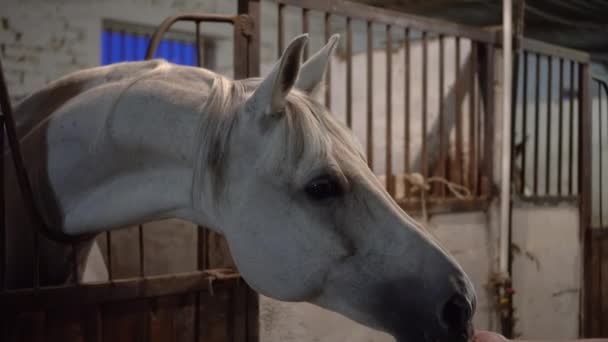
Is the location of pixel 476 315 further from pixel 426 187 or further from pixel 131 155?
pixel 131 155

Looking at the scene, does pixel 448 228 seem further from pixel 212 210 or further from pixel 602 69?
pixel 602 69

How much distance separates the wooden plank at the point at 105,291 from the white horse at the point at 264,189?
15cm

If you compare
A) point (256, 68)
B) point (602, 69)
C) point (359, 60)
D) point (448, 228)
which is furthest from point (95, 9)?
point (602, 69)

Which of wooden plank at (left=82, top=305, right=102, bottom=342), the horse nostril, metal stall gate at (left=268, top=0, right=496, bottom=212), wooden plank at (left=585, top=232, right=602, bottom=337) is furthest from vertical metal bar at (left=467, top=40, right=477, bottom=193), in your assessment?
wooden plank at (left=82, top=305, right=102, bottom=342)

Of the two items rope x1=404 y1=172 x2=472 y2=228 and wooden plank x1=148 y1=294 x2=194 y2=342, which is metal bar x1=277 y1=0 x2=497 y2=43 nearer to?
rope x1=404 y1=172 x2=472 y2=228

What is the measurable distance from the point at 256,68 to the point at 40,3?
249 cm

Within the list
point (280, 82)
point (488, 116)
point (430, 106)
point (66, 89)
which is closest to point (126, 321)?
point (66, 89)

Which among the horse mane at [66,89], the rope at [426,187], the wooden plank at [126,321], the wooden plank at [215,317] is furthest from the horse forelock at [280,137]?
the rope at [426,187]

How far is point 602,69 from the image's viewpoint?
5.48 meters

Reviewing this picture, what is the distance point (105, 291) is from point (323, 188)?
614mm

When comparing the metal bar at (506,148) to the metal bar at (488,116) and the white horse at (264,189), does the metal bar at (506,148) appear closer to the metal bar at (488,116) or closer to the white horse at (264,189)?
the metal bar at (488,116)

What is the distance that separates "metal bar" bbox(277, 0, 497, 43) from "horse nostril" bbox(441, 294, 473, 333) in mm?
1179

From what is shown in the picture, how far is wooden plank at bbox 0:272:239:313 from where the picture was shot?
1188 mm

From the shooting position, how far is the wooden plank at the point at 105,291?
1.19 meters
